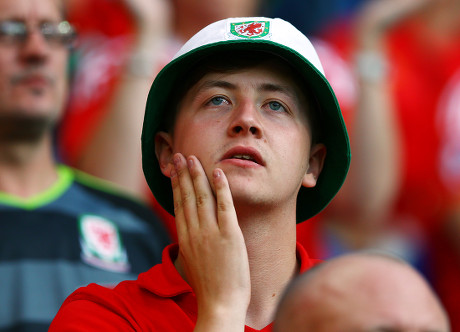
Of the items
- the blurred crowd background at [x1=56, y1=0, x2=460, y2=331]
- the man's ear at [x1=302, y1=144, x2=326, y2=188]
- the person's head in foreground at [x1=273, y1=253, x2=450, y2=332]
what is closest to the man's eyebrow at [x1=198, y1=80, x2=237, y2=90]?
the man's ear at [x1=302, y1=144, x2=326, y2=188]

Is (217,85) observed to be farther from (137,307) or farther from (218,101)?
(137,307)

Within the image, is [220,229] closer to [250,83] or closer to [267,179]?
[267,179]

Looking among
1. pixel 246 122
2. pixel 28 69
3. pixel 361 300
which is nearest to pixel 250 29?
pixel 246 122

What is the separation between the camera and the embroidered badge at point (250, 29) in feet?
8.61

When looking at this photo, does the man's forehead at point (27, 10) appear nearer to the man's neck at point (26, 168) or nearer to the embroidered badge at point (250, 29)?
the man's neck at point (26, 168)

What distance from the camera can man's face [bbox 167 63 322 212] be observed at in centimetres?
253

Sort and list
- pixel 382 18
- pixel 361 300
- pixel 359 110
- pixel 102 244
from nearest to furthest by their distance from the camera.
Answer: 1. pixel 361 300
2. pixel 102 244
3. pixel 359 110
4. pixel 382 18

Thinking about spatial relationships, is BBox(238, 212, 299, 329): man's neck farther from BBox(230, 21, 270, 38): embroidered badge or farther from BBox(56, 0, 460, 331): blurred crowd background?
BBox(56, 0, 460, 331): blurred crowd background

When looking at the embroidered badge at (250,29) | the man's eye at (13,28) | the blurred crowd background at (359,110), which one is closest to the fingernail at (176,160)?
the embroidered badge at (250,29)

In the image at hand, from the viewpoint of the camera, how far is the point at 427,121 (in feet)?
16.2

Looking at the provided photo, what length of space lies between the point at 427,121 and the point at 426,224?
21.3 inches

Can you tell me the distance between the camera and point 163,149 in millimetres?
2842

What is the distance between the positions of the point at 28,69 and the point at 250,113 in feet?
5.83

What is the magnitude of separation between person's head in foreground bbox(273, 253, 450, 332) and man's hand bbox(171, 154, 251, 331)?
42cm
